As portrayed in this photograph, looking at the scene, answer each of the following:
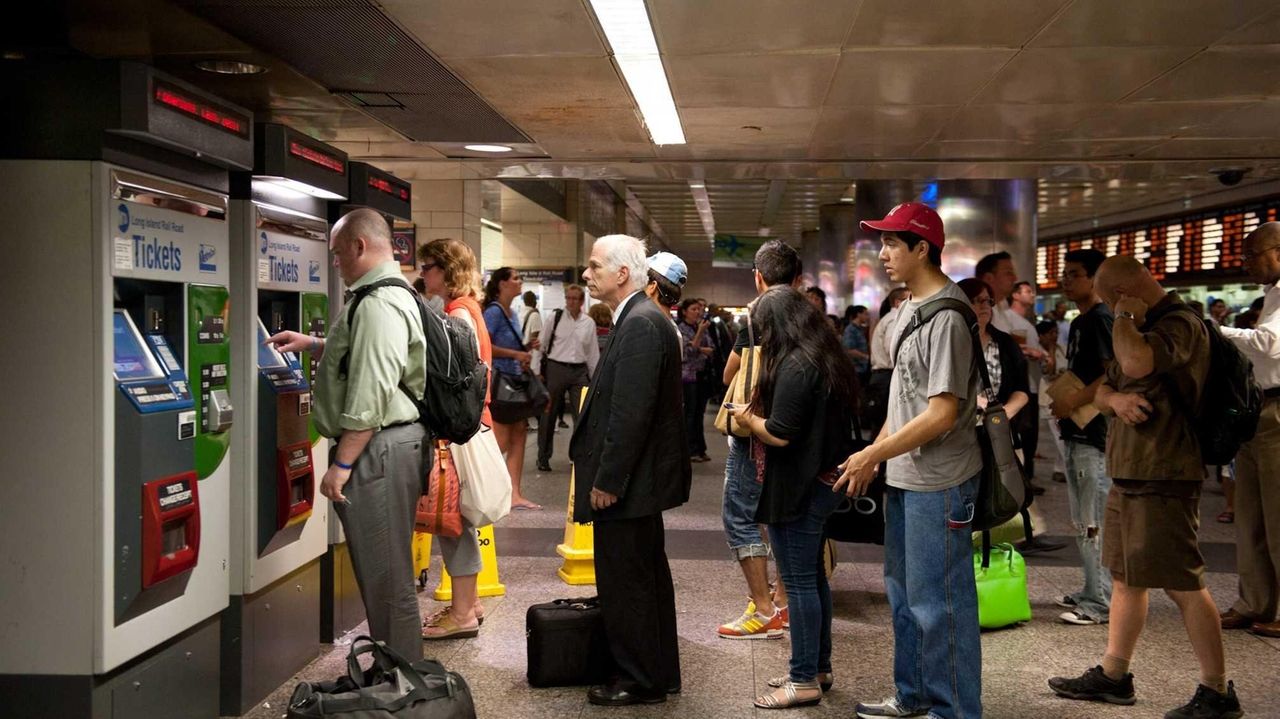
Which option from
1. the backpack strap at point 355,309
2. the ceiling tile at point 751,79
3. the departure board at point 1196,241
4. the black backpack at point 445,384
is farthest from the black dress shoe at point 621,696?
the departure board at point 1196,241

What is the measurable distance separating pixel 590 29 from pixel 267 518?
8.34 feet

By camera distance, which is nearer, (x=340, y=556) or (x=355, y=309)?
(x=355, y=309)

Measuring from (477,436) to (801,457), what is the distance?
1.52 metres

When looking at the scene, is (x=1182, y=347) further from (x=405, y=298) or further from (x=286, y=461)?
(x=286, y=461)

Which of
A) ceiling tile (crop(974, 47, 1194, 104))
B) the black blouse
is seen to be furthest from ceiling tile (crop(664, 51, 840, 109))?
the black blouse

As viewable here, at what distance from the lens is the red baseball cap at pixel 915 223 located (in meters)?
3.51

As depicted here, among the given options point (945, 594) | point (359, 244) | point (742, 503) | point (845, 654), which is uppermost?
point (359, 244)

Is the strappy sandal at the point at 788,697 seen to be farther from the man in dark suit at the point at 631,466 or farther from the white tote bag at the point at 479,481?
the white tote bag at the point at 479,481

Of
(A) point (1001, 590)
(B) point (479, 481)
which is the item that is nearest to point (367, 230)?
(B) point (479, 481)

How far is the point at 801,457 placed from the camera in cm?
396

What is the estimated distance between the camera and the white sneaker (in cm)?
382

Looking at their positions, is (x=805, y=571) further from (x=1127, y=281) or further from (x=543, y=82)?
(x=543, y=82)

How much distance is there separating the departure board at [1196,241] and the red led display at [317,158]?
10901 mm

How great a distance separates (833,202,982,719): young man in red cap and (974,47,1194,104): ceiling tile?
7.76ft
